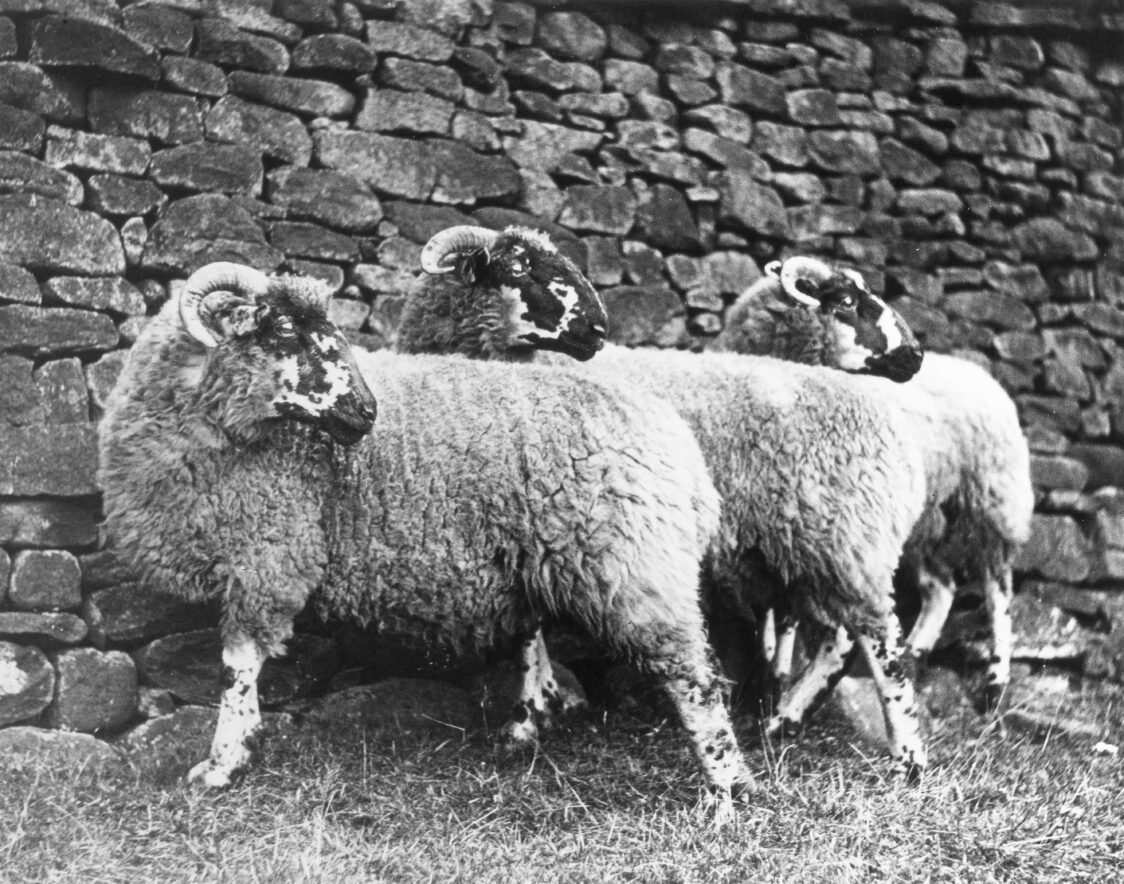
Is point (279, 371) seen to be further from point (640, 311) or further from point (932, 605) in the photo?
point (932, 605)

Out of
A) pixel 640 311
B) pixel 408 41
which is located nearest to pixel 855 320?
pixel 640 311

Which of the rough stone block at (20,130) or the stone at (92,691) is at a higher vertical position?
the rough stone block at (20,130)

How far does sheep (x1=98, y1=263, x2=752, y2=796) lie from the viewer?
4285mm

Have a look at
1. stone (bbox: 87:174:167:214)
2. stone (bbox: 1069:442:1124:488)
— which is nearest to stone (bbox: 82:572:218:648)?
stone (bbox: 87:174:167:214)

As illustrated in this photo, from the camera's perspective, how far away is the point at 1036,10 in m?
7.99

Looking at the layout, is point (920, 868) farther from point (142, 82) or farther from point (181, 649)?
point (142, 82)

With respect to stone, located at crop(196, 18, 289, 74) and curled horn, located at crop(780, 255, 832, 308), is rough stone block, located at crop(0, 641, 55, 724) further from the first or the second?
curled horn, located at crop(780, 255, 832, 308)

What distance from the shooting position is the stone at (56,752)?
4473mm

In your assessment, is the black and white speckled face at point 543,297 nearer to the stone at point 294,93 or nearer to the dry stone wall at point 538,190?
the dry stone wall at point 538,190

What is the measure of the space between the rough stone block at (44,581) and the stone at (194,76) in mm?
1910

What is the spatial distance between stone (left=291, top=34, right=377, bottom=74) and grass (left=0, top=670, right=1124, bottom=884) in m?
2.77

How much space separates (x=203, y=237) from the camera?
523 centimetres

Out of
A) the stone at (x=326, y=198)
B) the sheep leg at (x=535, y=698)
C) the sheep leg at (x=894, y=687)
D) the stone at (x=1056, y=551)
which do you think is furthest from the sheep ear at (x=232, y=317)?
the stone at (x=1056, y=551)

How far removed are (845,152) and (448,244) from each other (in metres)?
2.91
